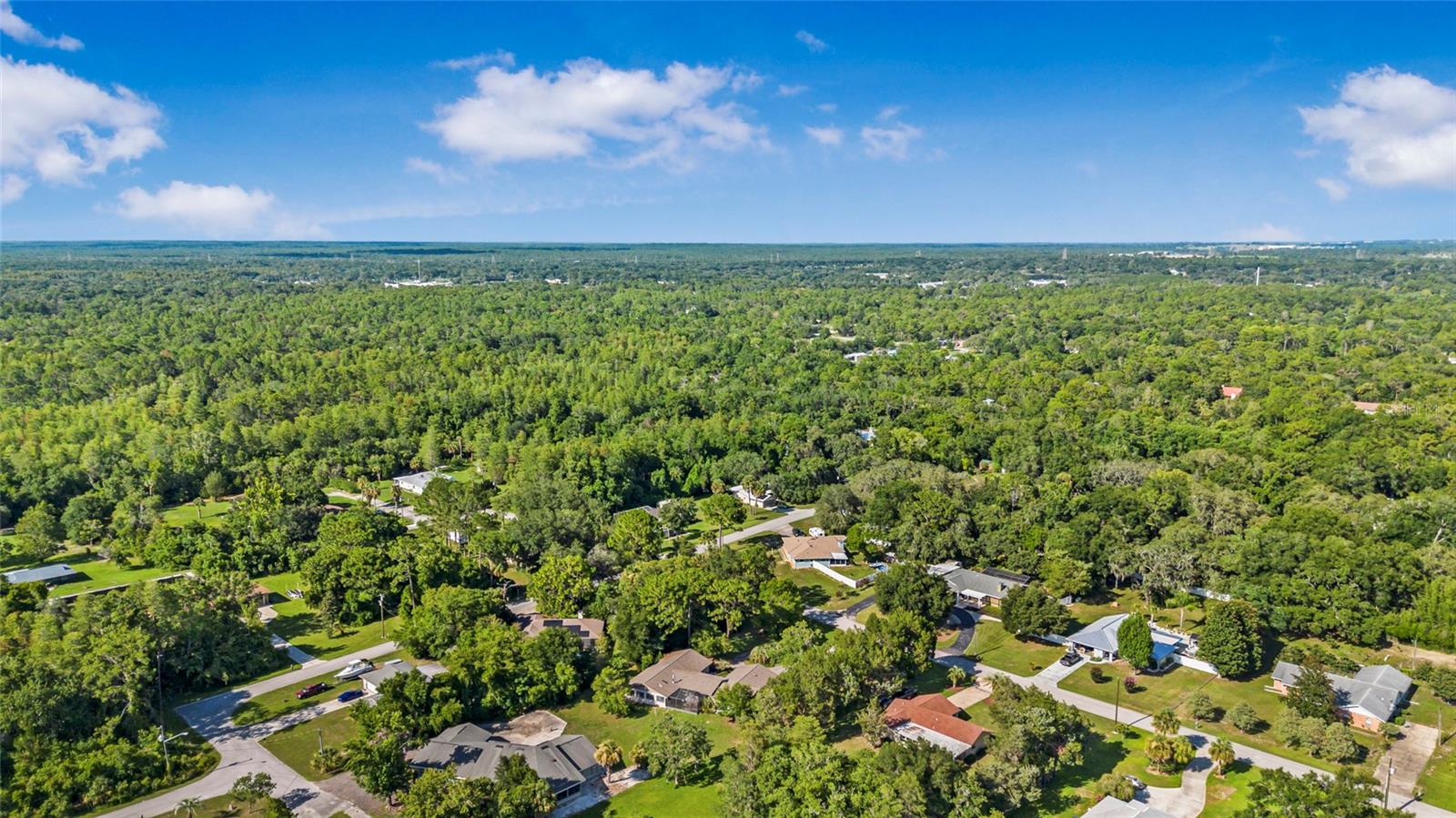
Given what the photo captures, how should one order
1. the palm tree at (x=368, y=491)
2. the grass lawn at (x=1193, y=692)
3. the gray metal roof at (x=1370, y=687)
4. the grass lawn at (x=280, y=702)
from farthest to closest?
the palm tree at (x=368, y=491) → the grass lawn at (x=280, y=702) → the gray metal roof at (x=1370, y=687) → the grass lawn at (x=1193, y=692)

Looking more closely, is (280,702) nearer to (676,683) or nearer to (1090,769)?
(676,683)

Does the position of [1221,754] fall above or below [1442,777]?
above

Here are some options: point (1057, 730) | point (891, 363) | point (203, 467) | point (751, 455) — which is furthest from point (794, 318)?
point (1057, 730)

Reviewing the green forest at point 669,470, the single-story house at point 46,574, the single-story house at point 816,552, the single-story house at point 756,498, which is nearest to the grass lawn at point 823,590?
the single-story house at point 816,552

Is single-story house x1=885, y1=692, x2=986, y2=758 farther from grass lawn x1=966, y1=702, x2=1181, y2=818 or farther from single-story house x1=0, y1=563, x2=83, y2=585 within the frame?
single-story house x1=0, y1=563, x2=83, y2=585

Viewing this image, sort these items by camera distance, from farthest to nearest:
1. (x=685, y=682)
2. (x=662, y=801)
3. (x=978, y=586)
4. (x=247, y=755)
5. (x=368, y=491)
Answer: (x=368, y=491) < (x=978, y=586) < (x=685, y=682) < (x=247, y=755) < (x=662, y=801)

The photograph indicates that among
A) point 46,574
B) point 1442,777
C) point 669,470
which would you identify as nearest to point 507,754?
point 1442,777

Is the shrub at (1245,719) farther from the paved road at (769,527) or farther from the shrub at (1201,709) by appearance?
the paved road at (769,527)

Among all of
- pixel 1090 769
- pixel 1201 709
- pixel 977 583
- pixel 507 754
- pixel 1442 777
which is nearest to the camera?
pixel 507 754
